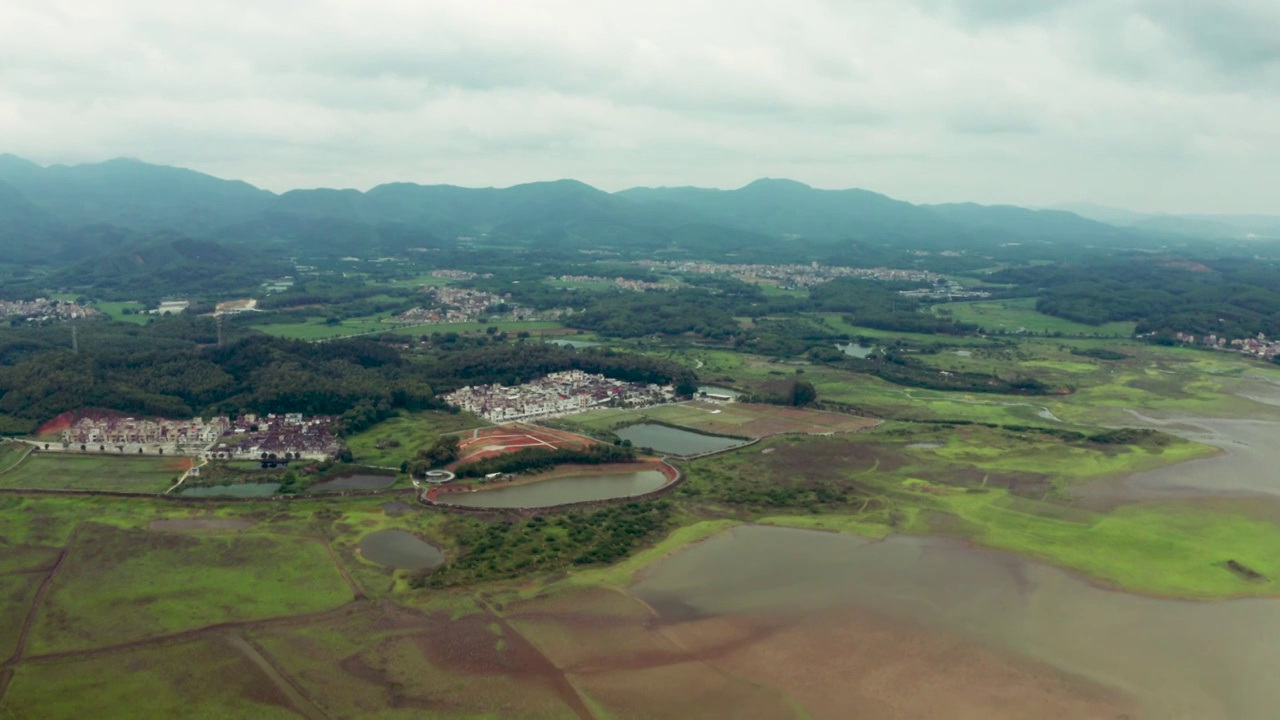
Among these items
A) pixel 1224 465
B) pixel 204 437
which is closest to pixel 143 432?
pixel 204 437

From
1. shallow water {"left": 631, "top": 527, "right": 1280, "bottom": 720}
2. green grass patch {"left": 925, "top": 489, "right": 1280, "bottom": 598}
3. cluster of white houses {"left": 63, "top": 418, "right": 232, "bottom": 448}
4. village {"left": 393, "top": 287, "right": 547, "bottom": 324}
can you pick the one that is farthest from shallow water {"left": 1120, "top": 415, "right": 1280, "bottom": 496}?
village {"left": 393, "top": 287, "right": 547, "bottom": 324}

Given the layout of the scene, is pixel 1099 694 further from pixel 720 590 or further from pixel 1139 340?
pixel 1139 340

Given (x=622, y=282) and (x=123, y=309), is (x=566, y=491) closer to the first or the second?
(x=123, y=309)

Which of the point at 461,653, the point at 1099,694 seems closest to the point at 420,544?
the point at 461,653

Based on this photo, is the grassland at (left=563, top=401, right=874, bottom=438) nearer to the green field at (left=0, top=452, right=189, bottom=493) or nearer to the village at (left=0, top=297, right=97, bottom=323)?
the green field at (left=0, top=452, right=189, bottom=493)

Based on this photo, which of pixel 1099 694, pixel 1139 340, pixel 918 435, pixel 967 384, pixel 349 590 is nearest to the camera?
pixel 1099 694

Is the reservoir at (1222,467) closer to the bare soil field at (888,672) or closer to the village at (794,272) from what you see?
the bare soil field at (888,672)
